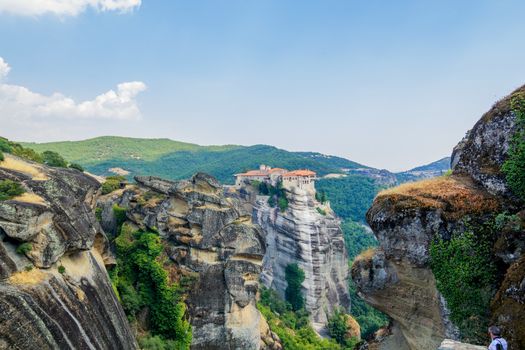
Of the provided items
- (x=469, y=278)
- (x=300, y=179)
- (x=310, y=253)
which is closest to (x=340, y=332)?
(x=310, y=253)

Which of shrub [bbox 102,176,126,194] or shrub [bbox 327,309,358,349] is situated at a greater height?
shrub [bbox 102,176,126,194]

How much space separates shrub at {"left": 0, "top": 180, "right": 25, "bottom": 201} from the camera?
1323 centimetres

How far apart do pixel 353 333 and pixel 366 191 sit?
6987 centimetres

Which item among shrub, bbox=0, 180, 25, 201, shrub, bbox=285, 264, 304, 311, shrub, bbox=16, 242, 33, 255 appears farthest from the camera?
shrub, bbox=285, 264, 304, 311

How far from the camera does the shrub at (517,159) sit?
9.71m

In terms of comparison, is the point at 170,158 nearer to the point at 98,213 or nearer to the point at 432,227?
the point at 98,213

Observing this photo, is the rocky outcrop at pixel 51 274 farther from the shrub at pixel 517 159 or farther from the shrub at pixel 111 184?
the shrub at pixel 517 159

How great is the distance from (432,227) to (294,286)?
3584cm

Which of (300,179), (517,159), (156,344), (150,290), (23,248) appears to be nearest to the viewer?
(517,159)

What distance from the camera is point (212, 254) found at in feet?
78.3

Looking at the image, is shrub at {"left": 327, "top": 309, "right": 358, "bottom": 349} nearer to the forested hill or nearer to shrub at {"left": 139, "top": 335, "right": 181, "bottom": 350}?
shrub at {"left": 139, "top": 335, "right": 181, "bottom": 350}

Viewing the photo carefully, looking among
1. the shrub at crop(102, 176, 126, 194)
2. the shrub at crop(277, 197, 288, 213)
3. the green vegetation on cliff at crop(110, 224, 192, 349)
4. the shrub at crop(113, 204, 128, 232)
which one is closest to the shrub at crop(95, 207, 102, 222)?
the shrub at crop(113, 204, 128, 232)

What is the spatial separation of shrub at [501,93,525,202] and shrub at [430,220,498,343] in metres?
1.23

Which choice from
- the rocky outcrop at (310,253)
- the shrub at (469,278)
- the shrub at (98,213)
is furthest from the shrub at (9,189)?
the rocky outcrop at (310,253)
